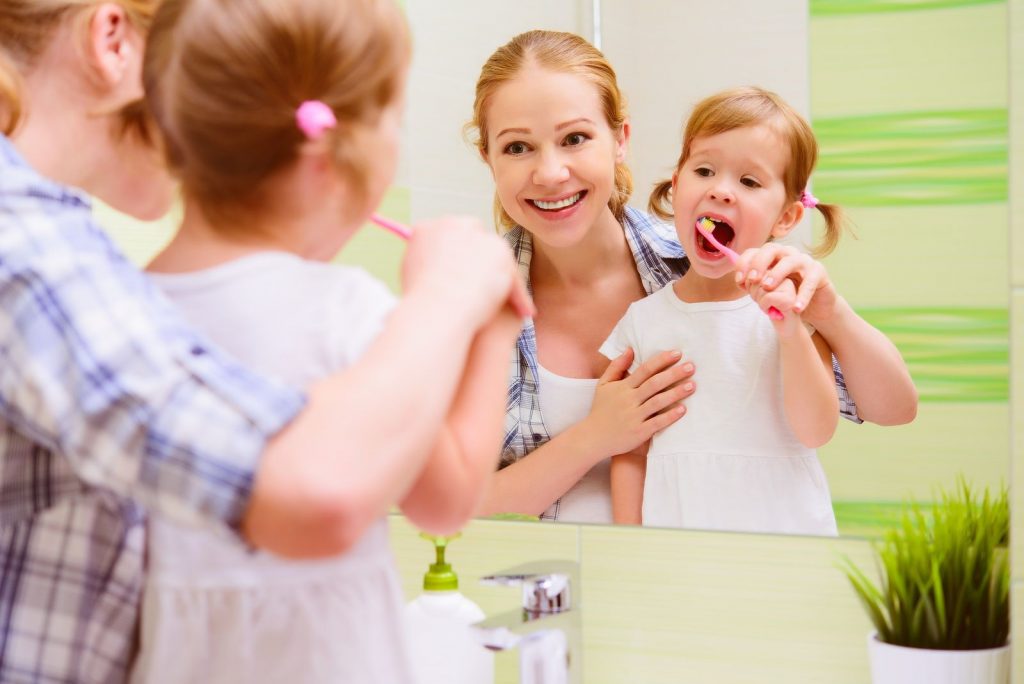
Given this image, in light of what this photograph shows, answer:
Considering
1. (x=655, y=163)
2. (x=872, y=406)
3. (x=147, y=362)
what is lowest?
(x=147, y=362)

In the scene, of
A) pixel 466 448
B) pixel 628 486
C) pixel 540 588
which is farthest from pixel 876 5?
pixel 466 448

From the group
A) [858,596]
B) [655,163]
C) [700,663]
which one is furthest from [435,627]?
[655,163]

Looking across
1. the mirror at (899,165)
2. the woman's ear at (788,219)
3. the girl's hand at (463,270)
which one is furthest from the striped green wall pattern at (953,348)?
the girl's hand at (463,270)

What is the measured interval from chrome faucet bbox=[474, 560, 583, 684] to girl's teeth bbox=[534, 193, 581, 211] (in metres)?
0.36

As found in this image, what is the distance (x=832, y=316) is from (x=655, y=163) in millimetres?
237

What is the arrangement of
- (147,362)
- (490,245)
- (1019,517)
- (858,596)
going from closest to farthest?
(147,362), (490,245), (1019,517), (858,596)

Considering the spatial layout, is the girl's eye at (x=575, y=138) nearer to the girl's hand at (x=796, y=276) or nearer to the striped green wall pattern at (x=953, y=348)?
the girl's hand at (x=796, y=276)

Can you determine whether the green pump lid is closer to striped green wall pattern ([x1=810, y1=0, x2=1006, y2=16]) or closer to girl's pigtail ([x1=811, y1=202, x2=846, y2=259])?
girl's pigtail ([x1=811, y1=202, x2=846, y2=259])

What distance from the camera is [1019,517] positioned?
3.06ft

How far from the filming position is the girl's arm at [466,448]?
21.0 inches

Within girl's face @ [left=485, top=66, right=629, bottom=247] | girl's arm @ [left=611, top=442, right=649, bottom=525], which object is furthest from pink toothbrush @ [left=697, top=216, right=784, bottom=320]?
girl's arm @ [left=611, top=442, right=649, bottom=525]

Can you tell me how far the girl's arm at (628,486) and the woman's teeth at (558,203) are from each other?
262 mm

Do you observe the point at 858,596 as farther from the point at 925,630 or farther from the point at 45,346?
the point at 45,346

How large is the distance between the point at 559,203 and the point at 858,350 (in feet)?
1.09
